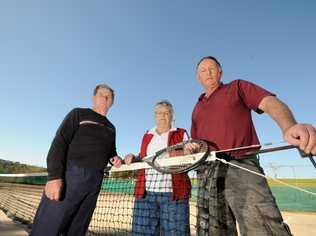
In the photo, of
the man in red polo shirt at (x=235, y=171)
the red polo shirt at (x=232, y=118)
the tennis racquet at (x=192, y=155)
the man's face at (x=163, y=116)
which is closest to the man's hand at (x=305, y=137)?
the man in red polo shirt at (x=235, y=171)

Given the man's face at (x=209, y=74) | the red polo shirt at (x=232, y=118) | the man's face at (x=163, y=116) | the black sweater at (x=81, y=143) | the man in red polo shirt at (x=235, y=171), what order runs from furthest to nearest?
1. the man's face at (x=163, y=116)
2. the black sweater at (x=81, y=143)
3. the man's face at (x=209, y=74)
4. the red polo shirt at (x=232, y=118)
5. the man in red polo shirt at (x=235, y=171)

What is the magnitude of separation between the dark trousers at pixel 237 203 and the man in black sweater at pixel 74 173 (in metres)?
1.46

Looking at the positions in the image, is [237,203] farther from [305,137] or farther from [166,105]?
[166,105]

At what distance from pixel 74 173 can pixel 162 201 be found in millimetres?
1235

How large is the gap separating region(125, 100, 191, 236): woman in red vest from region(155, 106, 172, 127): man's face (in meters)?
0.20

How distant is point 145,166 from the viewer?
167 inches

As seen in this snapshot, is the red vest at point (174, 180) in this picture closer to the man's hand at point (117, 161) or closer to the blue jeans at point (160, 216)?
the blue jeans at point (160, 216)

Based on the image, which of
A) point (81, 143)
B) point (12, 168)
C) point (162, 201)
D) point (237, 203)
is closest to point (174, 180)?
point (162, 201)

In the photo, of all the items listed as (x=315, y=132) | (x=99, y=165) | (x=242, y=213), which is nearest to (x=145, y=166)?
(x=99, y=165)

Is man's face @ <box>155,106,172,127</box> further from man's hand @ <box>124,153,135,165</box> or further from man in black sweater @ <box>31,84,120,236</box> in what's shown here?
man in black sweater @ <box>31,84,120,236</box>

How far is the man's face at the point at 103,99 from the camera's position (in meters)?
4.23

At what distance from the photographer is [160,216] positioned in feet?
13.6

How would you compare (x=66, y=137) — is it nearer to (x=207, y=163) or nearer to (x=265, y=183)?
(x=207, y=163)

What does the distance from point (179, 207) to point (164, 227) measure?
32cm
